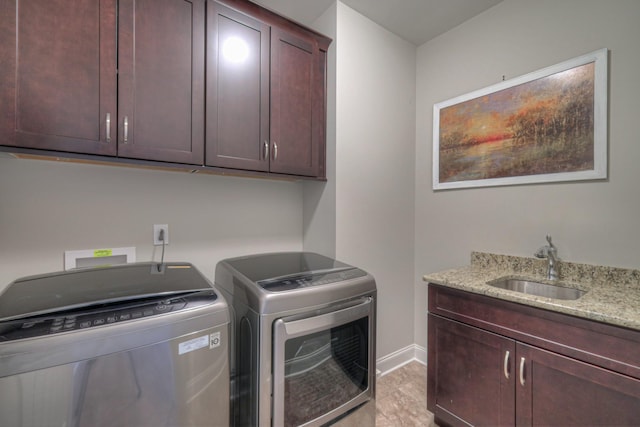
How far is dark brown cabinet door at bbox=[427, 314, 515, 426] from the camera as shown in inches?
53.3

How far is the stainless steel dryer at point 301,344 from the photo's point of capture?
1102 mm

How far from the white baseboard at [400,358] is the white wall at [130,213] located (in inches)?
47.9

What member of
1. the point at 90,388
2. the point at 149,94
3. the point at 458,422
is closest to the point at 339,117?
the point at 149,94

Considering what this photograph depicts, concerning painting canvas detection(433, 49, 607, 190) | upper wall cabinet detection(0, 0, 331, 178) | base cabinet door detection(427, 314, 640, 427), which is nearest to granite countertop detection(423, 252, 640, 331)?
base cabinet door detection(427, 314, 640, 427)

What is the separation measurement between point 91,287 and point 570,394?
1.94 meters

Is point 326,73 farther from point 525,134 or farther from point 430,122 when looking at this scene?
point 525,134

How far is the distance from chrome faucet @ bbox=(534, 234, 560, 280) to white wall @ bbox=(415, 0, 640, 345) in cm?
9

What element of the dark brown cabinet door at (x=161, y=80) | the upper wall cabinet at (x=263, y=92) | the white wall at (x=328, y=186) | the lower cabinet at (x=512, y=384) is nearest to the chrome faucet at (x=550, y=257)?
the lower cabinet at (x=512, y=384)

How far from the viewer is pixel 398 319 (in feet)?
7.61

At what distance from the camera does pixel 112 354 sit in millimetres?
807

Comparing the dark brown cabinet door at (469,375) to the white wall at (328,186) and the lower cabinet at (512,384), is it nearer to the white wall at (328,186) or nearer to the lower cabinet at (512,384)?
the lower cabinet at (512,384)

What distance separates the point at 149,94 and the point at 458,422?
90.7 inches

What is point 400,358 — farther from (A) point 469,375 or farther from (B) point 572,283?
(B) point 572,283

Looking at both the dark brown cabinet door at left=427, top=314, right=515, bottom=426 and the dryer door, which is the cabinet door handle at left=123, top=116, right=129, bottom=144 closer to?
the dryer door
